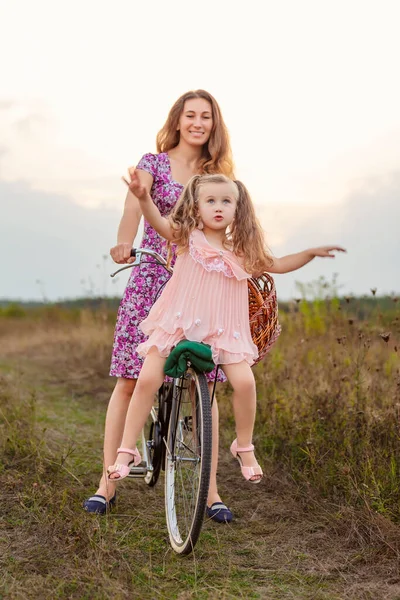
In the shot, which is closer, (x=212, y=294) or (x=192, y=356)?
(x=192, y=356)

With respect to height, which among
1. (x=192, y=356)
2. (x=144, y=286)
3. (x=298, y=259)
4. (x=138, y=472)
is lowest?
(x=138, y=472)

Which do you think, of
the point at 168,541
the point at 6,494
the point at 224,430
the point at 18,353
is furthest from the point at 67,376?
the point at 168,541

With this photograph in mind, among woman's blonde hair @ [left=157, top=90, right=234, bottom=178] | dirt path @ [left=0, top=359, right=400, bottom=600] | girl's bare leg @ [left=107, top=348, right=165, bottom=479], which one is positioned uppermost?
woman's blonde hair @ [left=157, top=90, right=234, bottom=178]

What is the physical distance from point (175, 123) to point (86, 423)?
3607 mm

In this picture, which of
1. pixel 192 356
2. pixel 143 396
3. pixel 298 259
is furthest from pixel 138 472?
pixel 298 259

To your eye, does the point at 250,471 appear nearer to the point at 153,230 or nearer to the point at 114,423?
the point at 114,423

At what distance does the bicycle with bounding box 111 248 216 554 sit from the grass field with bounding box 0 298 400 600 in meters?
0.17

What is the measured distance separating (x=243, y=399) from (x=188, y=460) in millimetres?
433

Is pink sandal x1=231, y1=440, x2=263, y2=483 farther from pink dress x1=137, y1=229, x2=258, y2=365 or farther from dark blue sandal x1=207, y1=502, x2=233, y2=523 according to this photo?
dark blue sandal x1=207, y1=502, x2=233, y2=523

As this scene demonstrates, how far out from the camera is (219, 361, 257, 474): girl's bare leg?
342cm

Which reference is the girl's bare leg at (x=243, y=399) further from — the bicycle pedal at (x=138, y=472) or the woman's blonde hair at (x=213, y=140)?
the woman's blonde hair at (x=213, y=140)

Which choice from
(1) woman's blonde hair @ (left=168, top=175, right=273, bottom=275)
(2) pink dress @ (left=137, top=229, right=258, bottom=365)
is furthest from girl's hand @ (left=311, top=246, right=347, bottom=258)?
(2) pink dress @ (left=137, top=229, right=258, bottom=365)

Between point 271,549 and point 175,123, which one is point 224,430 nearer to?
point 271,549

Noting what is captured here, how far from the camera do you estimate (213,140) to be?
4.26 m
